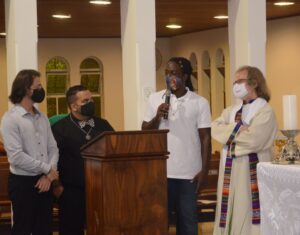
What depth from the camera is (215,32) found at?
1587 cm

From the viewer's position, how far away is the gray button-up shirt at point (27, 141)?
576 cm

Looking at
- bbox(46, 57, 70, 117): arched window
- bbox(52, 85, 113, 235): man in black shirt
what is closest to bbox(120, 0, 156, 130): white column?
bbox(52, 85, 113, 235): man in black shirt

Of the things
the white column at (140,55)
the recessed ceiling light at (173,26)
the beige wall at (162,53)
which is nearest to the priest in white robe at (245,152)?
the white column at (140,55)

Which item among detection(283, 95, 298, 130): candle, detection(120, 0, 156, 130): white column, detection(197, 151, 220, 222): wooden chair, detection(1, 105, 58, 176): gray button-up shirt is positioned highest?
detection(120, 0, 156, 130): white column

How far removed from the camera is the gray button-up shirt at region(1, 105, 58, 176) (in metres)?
5.76

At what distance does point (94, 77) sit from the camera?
58.6 feet

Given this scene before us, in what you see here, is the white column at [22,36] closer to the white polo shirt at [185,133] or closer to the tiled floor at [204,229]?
the white polo shirt at [185,133]

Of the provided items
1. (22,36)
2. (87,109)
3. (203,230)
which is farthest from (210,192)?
(87,109)

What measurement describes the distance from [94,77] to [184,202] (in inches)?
483

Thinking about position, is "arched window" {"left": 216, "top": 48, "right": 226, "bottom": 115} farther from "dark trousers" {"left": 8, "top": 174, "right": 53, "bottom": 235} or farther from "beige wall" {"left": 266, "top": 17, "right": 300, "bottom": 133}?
"dark trousers" {"left": 8, "top": 174, "right": 53, "bottom": 235}

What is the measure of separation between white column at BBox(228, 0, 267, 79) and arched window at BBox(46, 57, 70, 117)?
9.27 m

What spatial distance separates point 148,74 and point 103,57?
9735 mm

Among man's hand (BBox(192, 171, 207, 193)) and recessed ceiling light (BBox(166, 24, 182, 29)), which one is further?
recessed ceiling light (BBox(166, 24, 182, 29))

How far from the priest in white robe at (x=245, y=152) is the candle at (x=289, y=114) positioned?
166 centimetres
